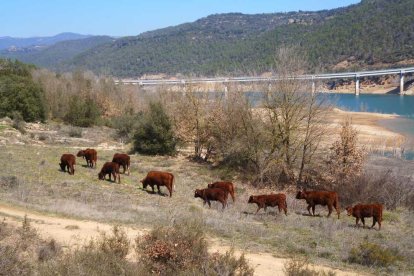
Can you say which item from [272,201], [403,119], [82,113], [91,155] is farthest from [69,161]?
[403,119]

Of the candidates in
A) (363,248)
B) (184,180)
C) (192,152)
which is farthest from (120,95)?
(363,248)

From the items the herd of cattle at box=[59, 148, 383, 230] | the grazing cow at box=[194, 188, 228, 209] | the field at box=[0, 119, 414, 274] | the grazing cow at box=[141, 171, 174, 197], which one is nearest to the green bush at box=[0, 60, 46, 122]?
the field at box=[0, 119, 414, 274]

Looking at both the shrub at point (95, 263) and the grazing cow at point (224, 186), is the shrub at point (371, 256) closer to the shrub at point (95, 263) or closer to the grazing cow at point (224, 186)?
the shrub at point (95, 263)

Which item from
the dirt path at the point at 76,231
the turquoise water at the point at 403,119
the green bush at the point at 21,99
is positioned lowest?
the turquoise water at the point at 403,119

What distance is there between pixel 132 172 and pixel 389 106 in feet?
301

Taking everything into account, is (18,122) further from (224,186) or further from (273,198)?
(273,198)

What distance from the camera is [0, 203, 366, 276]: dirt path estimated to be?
11.4 metres

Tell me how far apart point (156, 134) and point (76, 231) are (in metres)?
24.7

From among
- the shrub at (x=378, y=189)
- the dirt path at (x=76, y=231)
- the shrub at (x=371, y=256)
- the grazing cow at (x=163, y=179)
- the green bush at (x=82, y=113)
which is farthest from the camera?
the green bush at (x=82, y=113)

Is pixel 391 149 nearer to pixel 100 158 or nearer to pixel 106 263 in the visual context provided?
pixel 100 158

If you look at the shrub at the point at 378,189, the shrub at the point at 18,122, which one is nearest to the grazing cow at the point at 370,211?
the shrub at the point at 378,189

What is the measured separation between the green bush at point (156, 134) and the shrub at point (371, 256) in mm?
25857

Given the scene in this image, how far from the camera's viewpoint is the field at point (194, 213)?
45.1 feet

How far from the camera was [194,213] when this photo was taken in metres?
16.7
